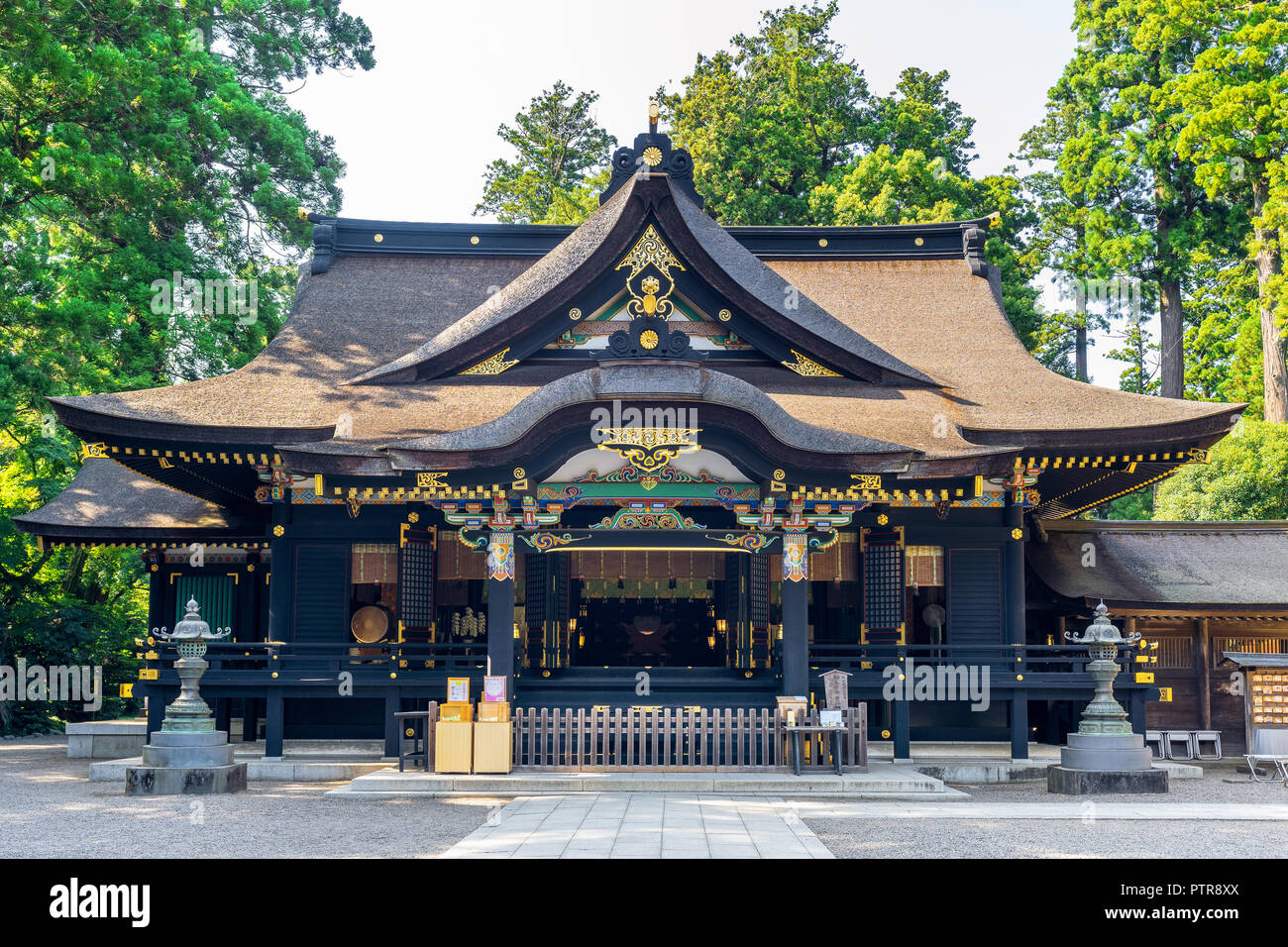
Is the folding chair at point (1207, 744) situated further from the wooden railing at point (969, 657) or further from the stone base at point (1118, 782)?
the stone base at point (1118, 782)

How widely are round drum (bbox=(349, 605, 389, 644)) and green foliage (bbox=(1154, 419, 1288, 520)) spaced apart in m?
20.5

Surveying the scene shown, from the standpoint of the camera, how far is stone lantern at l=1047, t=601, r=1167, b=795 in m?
14.5

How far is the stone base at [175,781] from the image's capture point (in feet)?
46.1

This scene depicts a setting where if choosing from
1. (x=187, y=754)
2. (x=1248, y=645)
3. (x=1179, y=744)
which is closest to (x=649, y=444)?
(x=187, y=754)

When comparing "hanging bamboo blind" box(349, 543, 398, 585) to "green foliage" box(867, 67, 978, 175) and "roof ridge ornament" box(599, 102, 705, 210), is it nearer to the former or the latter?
"roof ridge ornament" box(599, 102, 705, 210)

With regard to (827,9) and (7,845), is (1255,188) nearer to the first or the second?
(827,9)

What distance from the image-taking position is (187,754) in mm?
14242

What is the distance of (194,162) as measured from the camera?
2823 cm

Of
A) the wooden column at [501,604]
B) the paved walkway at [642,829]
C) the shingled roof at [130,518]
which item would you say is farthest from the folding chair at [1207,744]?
the shingled roof at [130,518]

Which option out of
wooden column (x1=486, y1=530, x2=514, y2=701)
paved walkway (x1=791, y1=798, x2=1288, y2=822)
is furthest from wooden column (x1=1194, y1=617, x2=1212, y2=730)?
wooden column (x1=486, y1=530, x2=514, y2=701)

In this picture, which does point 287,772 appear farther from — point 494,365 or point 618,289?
point 618,289

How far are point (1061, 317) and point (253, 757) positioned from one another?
106 feet

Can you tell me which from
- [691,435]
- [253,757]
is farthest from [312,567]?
[691,435]

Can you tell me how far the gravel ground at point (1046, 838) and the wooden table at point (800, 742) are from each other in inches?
93.5
